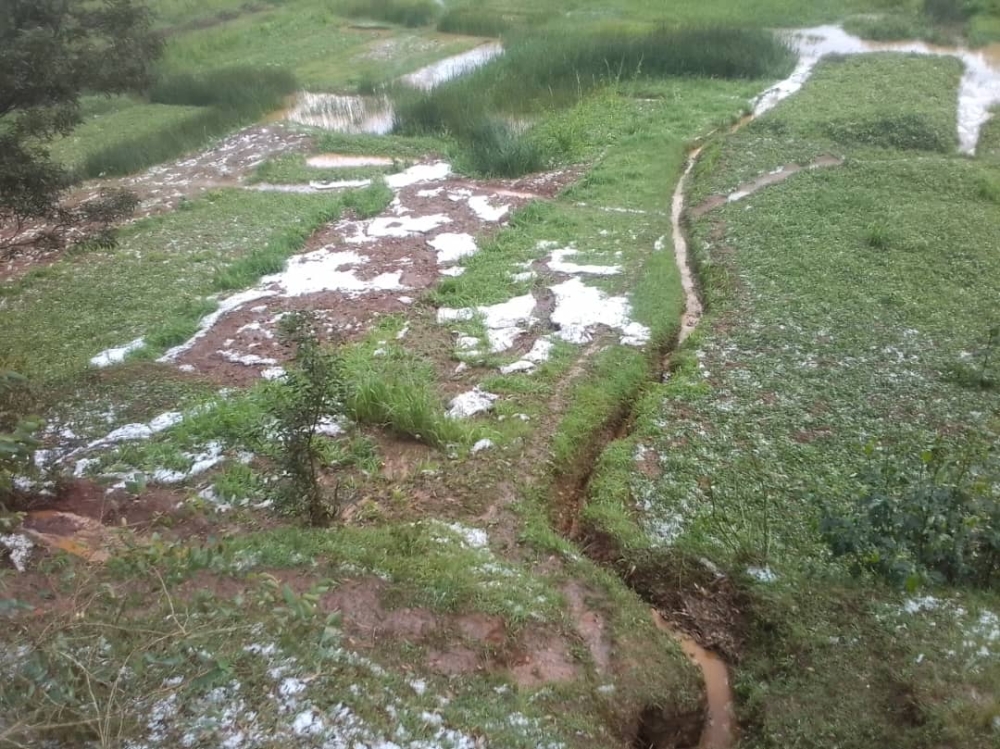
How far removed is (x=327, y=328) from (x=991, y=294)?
6.28 meters

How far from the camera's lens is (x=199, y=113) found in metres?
15.2

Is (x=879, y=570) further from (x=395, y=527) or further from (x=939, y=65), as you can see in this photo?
(x=939, y=65)

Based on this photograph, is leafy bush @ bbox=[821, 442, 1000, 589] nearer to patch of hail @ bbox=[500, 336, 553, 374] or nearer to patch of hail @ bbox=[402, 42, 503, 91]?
patch of hail @ bbox=[500, 336, 553, 374]

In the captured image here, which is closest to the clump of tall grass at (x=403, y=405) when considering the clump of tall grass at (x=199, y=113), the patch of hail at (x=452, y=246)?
the patch of hail at (x=452, y=246)

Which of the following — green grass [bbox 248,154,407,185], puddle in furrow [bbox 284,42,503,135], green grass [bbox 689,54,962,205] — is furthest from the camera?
puddle in furrow [bbox 284,42,503,135]

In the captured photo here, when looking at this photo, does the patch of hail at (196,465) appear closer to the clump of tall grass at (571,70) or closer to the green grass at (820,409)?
the green grass at (820,409)

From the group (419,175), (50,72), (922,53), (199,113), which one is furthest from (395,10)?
(50,72)

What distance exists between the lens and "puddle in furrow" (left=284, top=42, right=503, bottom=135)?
48.2 feet

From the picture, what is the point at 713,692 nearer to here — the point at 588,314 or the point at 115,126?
the point at 588,314

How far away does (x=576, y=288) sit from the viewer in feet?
27.9

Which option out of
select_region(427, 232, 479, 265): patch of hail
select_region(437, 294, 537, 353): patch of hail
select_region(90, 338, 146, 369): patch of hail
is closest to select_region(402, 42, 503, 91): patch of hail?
select_region(427, 232, 479, 265): patch of hail

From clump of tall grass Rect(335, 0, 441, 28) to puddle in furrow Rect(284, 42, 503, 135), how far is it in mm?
4294

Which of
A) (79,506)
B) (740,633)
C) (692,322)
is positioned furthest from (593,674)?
(692,322)

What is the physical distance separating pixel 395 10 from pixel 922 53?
12809 millimetres
